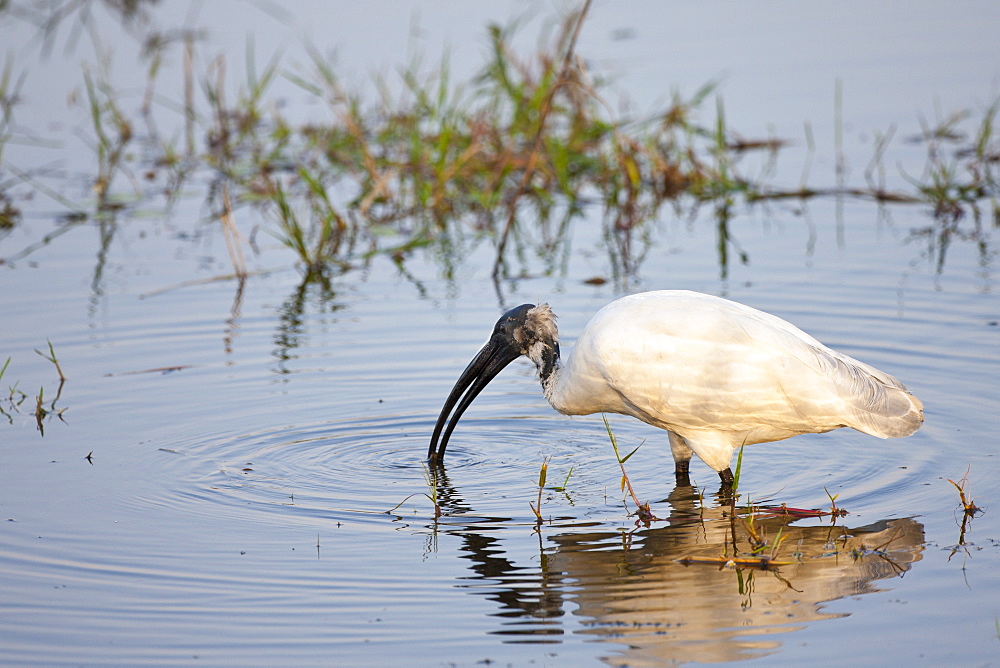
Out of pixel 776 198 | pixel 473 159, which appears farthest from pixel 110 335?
pixel 776 198

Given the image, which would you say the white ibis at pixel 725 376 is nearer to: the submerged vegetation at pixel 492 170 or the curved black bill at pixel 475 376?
Answer: the curved black bill at pixel 475 376

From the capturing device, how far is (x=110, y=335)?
8453 millimetres

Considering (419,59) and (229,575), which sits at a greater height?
(419,59)

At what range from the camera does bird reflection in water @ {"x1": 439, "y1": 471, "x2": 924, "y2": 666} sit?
460 cm

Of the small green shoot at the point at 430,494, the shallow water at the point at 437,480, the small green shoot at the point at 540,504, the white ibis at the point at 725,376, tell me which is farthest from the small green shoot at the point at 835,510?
the small green shoot at the point at 430,494

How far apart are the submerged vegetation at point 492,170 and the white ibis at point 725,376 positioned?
3.20m

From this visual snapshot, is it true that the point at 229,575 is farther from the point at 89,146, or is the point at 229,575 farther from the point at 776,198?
the point at 89,146

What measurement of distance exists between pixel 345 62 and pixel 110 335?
567 cm

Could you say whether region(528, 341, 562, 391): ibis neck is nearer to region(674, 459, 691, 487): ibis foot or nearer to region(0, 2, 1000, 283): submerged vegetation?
region(674, 459, 691, 487): ibis foot

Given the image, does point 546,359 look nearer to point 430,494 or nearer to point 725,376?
point 430,494

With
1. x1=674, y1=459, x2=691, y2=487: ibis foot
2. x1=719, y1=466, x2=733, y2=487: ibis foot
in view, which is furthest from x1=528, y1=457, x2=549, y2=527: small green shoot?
x1=719, y1=466, x2=733, y2=487: ibis foot

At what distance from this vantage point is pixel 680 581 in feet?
16.6

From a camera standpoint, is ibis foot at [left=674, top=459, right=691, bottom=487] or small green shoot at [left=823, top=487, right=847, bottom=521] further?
ibis foot at [left=674, top=459, right=691, bottom=487]

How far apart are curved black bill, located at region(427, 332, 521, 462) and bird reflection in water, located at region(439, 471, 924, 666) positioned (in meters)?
0.73
